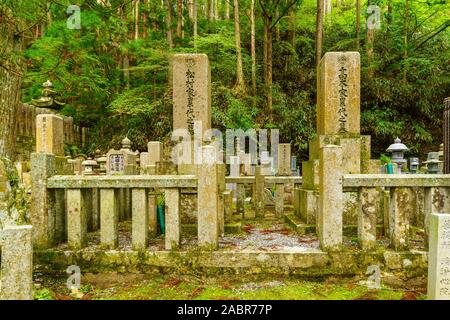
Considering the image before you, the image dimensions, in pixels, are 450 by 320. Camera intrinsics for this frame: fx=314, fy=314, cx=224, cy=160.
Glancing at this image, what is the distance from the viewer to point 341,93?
547cm

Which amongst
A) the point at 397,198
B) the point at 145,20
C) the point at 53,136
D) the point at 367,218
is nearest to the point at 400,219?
the point at 397,198

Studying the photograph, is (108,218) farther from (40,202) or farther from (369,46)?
(369,46)

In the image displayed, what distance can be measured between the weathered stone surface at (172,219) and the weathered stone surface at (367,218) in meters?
2.28

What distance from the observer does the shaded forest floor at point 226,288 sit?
337 cm

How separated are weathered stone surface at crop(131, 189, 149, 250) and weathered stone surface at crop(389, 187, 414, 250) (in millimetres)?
3100

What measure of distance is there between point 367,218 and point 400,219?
16.2 inches

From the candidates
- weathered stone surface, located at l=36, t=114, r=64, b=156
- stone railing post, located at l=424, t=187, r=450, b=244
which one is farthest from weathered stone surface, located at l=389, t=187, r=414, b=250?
weathered stone surface, located at l=36, t=114, r=64, b=156

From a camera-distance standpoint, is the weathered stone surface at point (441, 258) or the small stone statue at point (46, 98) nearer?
the weathered stone surface at point (441, 258)

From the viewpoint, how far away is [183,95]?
19.4 feet

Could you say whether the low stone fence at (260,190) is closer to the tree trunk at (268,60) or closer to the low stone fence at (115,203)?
the low stone fence at (115,203)

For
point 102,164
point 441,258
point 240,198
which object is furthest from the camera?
point 102,164

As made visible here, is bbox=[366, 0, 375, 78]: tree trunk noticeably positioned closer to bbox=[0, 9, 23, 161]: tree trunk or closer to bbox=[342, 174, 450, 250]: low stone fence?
bbox=[342, 174, 450, 250]: low stone fence

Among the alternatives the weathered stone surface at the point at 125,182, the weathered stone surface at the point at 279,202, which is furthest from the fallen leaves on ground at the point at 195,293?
the weathered stone surface at the point at 279,202

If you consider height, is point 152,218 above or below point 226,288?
above
